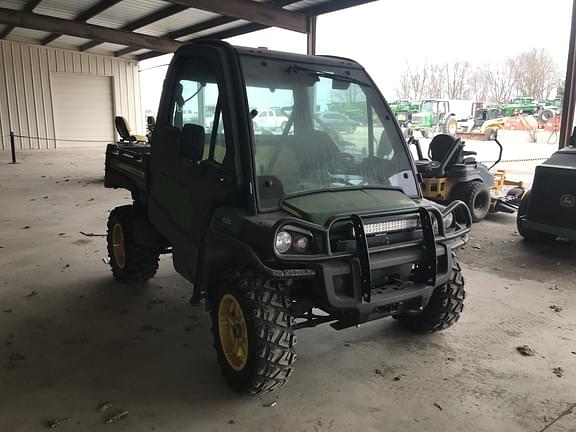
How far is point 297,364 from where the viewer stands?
3.19 metres

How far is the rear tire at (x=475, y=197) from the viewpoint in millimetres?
7340

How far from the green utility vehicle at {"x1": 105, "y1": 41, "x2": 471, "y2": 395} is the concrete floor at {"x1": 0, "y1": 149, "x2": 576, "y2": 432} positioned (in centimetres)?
28

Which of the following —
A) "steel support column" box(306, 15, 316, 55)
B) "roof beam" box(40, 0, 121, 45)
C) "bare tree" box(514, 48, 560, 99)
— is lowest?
"bare tree" box(514, 48, 560, 99)

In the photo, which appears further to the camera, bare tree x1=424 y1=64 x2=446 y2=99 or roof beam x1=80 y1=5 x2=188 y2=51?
bare tree x1=424 y1=64 x2=446 y2=99

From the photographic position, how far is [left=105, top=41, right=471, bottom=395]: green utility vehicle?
2555 millimetres

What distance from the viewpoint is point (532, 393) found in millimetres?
2867

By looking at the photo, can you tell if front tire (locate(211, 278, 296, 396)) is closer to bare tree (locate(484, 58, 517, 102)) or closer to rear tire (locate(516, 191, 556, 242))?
rear tire (locate(516, 191, 556, 242))

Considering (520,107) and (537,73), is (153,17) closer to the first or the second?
(537,73)

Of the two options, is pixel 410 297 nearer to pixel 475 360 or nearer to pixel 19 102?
pixel 475 360

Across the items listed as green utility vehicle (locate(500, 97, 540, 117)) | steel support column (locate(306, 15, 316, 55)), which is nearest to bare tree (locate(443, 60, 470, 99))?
green utility vehicle (locate(500, 97, 540, 117))

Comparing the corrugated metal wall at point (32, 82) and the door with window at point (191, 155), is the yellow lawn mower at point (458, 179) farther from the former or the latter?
the corrugated metal wall at point (32, 82)

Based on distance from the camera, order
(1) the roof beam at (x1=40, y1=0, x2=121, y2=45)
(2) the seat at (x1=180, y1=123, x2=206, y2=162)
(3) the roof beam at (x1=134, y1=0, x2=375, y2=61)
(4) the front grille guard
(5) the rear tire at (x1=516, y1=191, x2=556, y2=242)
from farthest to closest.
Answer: (1) the roof beam at (x1=40, y1=0, x2=121, y2=45)
(3) the roof beam at (x1=134, y1=0, x2=375, y2=61)
(5) the rear tire at (x1=516, y1=191, x2=556, y2=242)
(2) the seat at (x1=180, y1=123, x2=206, y2=162)
(4) the front grille guard

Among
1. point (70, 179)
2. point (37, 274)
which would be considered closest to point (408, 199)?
point (37, 274)

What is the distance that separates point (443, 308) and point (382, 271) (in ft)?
2.90
